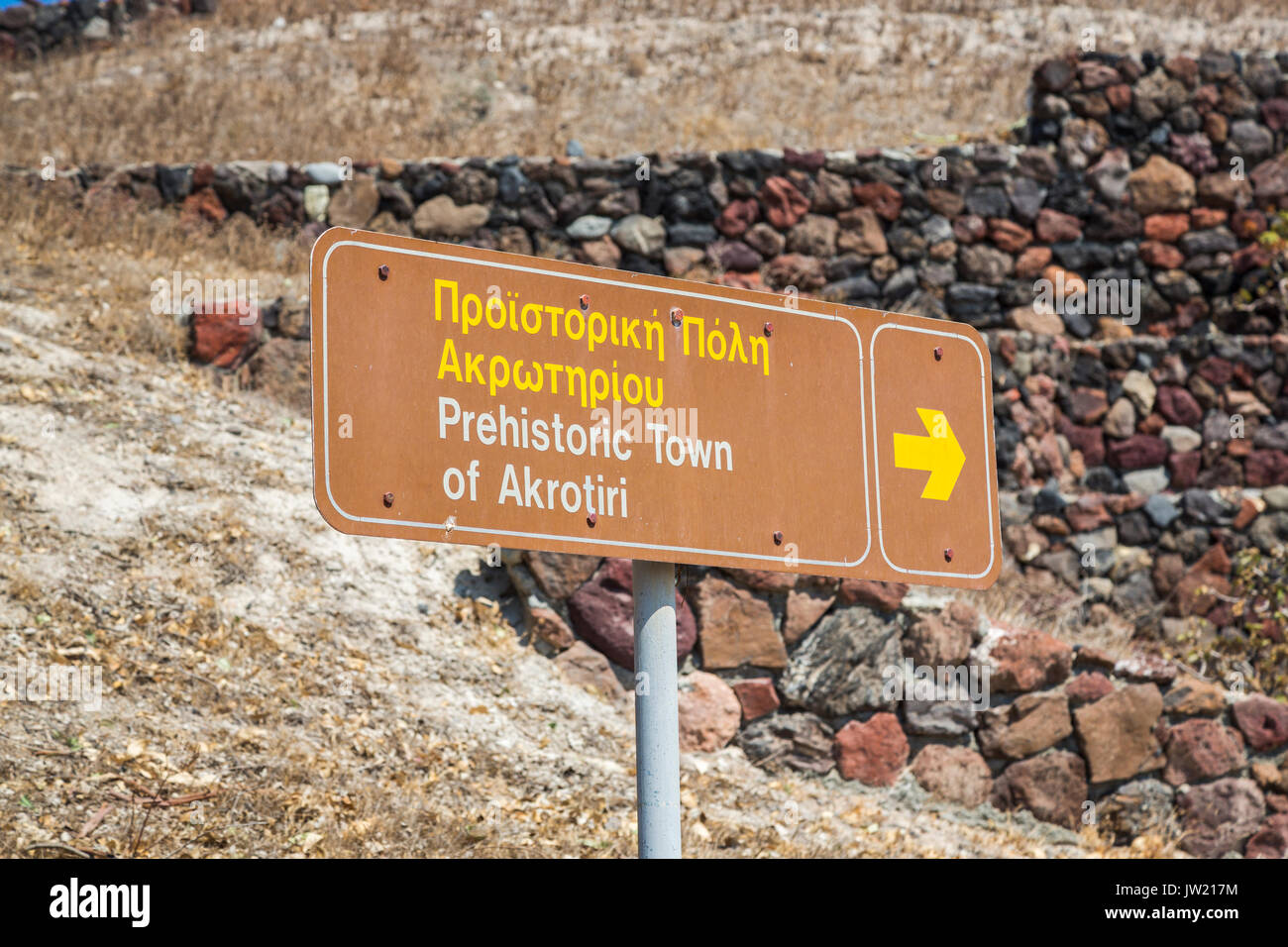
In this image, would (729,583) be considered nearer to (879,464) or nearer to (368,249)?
(879,464)

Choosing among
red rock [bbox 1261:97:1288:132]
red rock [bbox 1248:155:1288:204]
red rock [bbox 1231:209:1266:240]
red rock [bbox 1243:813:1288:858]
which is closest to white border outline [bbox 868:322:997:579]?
red rock [bbox 1243:813:1288:858]

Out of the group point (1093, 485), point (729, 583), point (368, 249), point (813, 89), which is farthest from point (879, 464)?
point (813, 89)

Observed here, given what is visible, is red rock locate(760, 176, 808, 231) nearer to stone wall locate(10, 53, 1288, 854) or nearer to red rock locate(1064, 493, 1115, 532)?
stone wall locate(10, 53, 1288, 854)

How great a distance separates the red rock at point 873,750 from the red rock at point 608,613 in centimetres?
93

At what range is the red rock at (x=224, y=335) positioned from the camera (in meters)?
8.20

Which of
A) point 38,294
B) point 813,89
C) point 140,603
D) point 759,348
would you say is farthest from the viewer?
point 813,89

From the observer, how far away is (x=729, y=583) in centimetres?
684

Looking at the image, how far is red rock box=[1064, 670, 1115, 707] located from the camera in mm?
6949

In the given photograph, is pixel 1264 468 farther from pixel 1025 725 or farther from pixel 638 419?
pixel 638 419

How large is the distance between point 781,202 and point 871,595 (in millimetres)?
4412

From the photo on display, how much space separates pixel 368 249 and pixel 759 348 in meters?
0.86

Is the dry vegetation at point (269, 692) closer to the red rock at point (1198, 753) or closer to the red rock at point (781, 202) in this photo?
the red rock at point (1198, 753)

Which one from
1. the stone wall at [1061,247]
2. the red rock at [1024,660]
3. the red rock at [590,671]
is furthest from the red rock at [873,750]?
the stone wall at [1061,247]

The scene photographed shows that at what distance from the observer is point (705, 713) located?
654 cm
